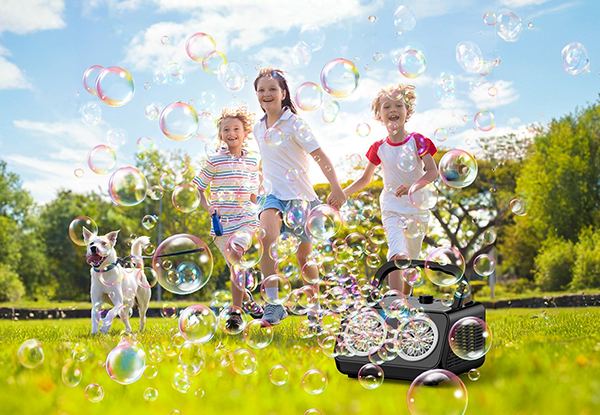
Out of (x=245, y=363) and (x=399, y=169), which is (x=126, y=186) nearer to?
(x=245, y=363)

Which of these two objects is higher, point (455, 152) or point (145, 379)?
point (455, 152)

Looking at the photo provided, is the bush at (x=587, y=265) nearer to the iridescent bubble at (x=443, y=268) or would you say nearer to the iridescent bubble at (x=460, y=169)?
the iridescent bubble at (x=460, y=169)

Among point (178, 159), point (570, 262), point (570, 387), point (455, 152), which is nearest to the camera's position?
point (570, 387)

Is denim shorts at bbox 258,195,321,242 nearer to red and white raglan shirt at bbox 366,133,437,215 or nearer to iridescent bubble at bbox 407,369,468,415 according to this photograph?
red and white raglan shirt at bbox 366,133,437,215

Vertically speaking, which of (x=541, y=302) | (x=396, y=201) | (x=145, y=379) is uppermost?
(x=396, y=201)

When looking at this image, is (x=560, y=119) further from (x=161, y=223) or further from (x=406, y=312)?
(x=406, y=312)

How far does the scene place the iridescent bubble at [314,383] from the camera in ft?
9.83

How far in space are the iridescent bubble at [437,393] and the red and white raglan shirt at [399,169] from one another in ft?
7.04

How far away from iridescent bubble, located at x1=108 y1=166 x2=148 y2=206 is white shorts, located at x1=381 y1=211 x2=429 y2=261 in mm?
2165

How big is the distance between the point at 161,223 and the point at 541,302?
18.7m

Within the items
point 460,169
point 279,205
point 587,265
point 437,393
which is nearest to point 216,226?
point 279,205

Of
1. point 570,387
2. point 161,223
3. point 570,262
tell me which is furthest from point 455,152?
point 161,223

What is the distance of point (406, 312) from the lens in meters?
3.28

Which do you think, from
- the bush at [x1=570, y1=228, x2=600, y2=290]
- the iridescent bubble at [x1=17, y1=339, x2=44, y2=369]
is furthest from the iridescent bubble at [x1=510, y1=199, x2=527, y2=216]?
the bush at [x1=570, y1=228, x2=600, y2=290]
